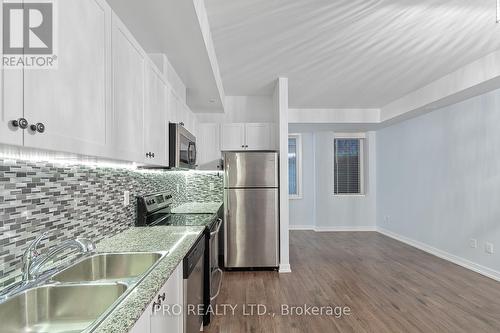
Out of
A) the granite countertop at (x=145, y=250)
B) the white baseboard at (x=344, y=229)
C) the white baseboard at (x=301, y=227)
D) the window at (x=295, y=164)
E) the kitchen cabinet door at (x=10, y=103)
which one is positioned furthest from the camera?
the window at (x=295, y=164)

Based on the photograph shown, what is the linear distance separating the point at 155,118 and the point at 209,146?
247 centimetres

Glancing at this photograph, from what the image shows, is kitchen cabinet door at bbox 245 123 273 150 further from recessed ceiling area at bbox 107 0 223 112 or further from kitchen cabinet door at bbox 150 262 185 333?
kitchen cabinet door at bbox 150 262 185 333

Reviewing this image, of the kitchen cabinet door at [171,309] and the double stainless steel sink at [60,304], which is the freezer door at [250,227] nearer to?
the kitchen cabinet door at [171,309]

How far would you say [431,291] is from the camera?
3.21 m

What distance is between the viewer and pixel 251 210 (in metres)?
3.98

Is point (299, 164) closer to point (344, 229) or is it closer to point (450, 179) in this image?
point (344, 229)

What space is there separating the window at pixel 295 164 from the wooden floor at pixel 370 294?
231cm

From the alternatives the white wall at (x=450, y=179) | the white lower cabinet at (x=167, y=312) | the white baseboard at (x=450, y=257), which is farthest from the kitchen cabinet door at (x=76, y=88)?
the white baseboard at (x=450, y=257)

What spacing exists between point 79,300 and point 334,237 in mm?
5571

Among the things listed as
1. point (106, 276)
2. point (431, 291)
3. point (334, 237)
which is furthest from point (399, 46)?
point (334, 237)

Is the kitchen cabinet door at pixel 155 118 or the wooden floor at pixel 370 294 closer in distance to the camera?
the kitchen cabinet door at pixel 155 118

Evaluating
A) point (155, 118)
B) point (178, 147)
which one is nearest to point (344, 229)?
point (178, 147)

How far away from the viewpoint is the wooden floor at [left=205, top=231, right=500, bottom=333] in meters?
2.51

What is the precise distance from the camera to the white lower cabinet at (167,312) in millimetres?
1080
